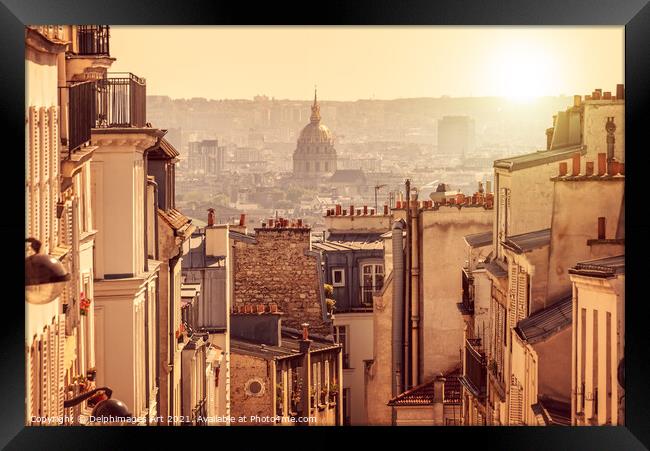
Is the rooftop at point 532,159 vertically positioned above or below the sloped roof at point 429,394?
above

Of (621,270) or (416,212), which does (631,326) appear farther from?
(416,212)

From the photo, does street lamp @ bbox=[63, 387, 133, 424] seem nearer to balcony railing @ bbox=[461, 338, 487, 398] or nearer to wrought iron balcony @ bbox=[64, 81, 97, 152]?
wrought iron balcony @ bbox=[64, 81, 97, 152]

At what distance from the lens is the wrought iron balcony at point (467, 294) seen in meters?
17.8

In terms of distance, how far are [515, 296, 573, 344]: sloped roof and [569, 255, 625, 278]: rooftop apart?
0.26 m

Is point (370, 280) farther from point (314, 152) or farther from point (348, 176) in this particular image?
point (314, 152)

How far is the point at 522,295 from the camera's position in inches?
675

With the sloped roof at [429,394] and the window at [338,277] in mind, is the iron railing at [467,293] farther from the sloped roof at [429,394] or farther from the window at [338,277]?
the window at [338,277]

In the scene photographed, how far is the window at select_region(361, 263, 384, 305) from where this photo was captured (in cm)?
1792

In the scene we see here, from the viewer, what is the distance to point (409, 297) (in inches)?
711

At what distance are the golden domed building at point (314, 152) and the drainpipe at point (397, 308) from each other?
27.9 inches

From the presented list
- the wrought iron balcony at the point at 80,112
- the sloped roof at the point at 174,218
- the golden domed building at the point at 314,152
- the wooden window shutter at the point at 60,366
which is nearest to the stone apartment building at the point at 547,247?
the golden domed building at the point at 314,152

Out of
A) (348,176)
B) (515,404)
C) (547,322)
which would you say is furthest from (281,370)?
(547,322)

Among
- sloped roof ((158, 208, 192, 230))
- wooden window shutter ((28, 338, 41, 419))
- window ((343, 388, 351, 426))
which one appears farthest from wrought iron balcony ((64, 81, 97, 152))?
window ((343, 388, 351, 426))

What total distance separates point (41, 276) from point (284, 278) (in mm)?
2800
